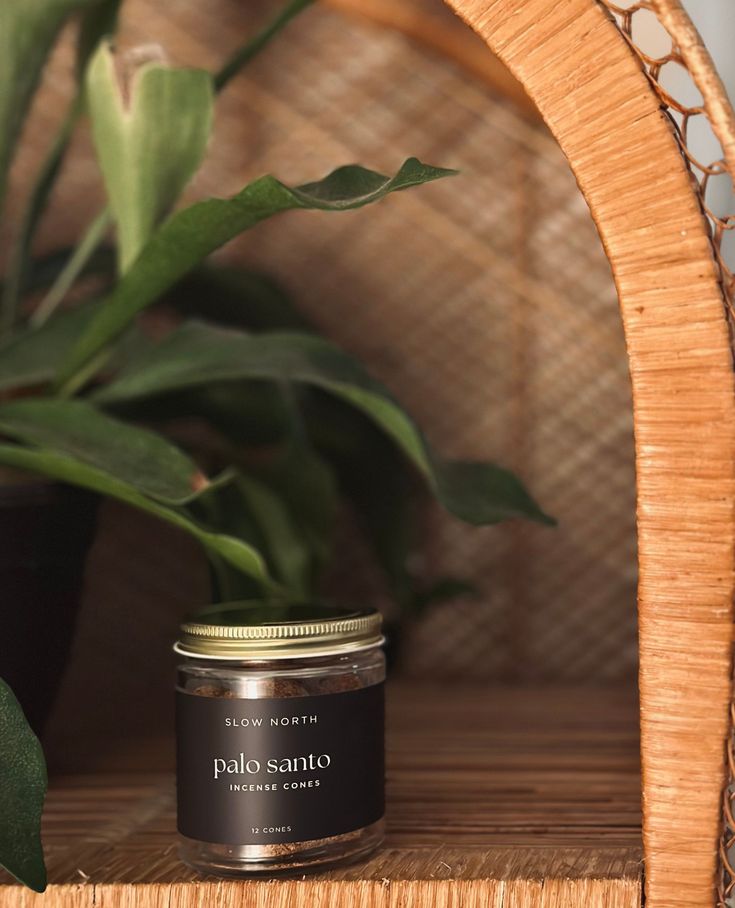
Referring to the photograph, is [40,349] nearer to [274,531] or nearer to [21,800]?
[274,531]

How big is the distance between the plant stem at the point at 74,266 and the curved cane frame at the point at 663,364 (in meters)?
0.34

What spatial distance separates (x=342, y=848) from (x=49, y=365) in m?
0.33

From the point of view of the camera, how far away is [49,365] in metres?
0.60

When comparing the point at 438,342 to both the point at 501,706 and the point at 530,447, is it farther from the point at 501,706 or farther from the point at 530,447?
the point at 501,706

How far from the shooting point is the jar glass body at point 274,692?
42 cm

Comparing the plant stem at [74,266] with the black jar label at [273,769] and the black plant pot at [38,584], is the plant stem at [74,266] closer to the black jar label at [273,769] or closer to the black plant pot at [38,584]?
the black plant pot at [38,584]

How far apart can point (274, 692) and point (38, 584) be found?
6.5 inches

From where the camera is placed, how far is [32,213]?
2.10 feet

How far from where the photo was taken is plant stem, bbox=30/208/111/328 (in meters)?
0.64

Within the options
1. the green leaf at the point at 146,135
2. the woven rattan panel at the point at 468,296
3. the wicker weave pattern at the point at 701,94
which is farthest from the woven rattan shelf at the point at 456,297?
the wicker weave pattern at the point at 701,94

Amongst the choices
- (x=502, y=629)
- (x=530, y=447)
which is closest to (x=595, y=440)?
(x=530, y=447)

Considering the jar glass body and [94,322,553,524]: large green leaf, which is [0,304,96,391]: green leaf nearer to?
[94,322,553,524]: large green leaf

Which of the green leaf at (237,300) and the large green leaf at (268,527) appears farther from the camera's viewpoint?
the green leaf at (237,300)

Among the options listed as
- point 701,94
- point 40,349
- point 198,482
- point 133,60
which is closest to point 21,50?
point 133,60
